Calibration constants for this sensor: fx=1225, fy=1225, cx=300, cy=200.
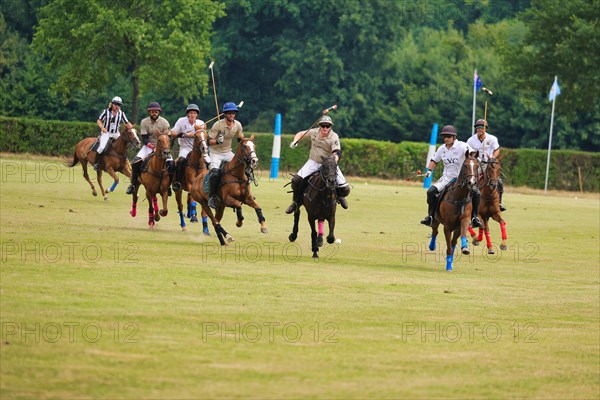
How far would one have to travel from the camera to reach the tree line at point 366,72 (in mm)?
65625

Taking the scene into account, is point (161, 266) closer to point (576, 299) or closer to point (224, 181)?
point (224, 181)

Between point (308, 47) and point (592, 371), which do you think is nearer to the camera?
point (592, 371)

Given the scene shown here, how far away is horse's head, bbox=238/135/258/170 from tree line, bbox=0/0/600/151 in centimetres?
4015

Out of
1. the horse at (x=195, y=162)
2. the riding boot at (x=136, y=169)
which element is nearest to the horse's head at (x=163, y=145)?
the horse at (x=195, y=162)

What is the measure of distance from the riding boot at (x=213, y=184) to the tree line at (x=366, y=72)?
3962 centimetres

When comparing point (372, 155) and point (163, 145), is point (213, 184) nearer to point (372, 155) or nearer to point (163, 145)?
point (163, 145)

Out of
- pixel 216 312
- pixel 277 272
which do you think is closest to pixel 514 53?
pixel 277 272

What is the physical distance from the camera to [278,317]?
574 inches

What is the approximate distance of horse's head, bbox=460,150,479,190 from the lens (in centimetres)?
2094

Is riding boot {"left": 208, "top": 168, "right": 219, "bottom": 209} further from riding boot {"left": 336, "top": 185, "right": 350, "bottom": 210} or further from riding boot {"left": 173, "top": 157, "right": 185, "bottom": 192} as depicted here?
riding boot {"left": 336, "top": 185, "right": 350, "bottom": 210}

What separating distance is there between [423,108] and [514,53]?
426 inches

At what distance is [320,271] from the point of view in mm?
19359

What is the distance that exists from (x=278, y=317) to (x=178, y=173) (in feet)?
36.8

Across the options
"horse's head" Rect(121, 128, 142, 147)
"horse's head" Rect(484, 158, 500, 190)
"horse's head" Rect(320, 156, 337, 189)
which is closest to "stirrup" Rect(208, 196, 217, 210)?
"horse's head" Rect(320, 156, 337, 189)
